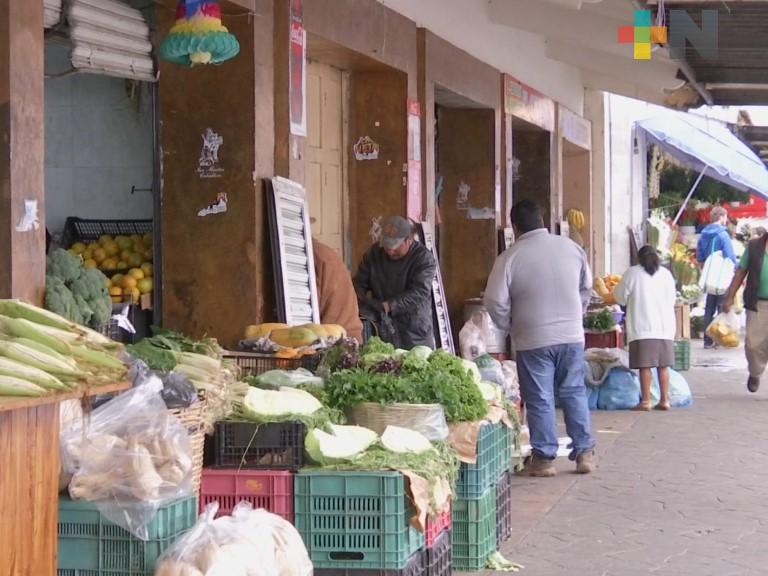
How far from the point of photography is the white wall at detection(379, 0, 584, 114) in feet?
41.5

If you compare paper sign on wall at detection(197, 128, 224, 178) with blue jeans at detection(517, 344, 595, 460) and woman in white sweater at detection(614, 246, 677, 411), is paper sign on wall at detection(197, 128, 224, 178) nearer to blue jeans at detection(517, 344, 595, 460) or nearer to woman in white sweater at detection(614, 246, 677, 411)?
blue jeans at detection(517, 344, 595, 460)

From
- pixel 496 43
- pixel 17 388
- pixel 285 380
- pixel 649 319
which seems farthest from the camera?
pixel 496 43

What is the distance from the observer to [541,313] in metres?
8.83

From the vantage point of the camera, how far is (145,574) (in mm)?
4406

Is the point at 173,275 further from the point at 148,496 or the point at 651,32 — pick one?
the point at 651,32

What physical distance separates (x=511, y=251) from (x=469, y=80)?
5.20 m

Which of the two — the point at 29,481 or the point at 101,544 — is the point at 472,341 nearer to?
the point at 101,544

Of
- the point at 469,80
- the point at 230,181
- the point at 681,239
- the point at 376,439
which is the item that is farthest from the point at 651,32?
the point at 681,239

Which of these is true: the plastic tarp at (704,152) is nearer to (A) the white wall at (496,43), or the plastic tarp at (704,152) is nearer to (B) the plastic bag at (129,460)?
(A) the white wall at (496,43)

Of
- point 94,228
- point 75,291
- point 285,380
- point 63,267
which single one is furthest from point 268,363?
point 94,228

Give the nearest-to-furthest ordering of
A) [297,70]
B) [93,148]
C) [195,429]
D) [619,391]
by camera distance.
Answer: [195,429], [297,70], [93,148], [619,391]

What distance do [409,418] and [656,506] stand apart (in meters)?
2.73

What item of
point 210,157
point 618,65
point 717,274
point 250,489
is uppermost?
point 618,65

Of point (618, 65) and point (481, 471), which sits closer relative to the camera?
point (481, 471)
